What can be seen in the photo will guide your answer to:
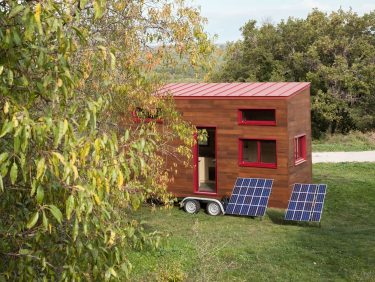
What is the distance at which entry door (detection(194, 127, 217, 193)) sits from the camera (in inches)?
693

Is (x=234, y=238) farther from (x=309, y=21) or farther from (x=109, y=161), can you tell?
(x=309, y=21)

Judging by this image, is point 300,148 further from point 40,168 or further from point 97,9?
point 40,168

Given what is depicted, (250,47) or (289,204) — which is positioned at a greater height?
(250,47)

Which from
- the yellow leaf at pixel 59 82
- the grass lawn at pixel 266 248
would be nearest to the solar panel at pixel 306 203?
the grass lawn at pixel 266 248

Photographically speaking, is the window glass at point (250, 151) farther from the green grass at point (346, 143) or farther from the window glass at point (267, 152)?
the green grass at point (346, 143)

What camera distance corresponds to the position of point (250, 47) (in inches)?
1583

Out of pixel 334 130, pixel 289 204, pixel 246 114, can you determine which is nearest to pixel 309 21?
pixel 334 130

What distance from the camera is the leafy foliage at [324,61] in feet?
115

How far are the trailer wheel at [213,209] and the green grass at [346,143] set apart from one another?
16.5m

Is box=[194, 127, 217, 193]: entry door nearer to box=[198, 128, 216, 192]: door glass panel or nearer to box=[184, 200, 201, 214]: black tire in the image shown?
box=[198, 128, 216, 192]: door glass panel

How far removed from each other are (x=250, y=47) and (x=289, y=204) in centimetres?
2647

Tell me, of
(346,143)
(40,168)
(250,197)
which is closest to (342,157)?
(346,143)

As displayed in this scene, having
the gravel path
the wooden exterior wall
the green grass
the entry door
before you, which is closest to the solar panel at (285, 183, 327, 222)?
the wooden exterior wall

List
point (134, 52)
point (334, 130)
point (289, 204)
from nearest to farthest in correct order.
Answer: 1. point (134, 52)
2. point (289, 204)
3. point (334, 130)
